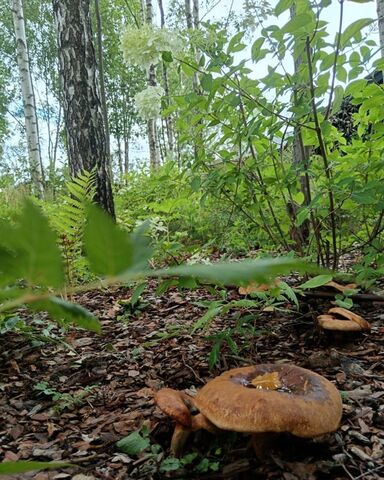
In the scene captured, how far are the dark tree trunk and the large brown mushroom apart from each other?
284 cm

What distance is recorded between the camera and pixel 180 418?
1.15 metres

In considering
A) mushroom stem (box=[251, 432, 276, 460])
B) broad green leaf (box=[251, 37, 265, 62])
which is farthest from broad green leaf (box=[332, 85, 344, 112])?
mushroom stem (box=[251, 432, 276, 460])

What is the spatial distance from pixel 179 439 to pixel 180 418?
0.36 feet

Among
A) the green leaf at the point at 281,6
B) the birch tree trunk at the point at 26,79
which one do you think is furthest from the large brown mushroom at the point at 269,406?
the birch tree trunk at the point at 26,79

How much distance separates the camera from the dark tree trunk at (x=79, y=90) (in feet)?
12.5

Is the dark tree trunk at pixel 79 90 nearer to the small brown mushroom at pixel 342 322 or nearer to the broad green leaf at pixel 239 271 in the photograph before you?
the small brown mushroom at pixel 342 322

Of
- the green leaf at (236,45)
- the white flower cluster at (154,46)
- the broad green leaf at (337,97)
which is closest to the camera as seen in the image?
the broad green leaf at (337,97)

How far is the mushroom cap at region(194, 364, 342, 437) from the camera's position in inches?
39.7

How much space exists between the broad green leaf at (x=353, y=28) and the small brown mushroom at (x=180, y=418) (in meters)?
1.29

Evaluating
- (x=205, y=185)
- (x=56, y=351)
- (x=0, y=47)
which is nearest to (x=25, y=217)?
(x=205, y=185)

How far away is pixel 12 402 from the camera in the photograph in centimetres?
162

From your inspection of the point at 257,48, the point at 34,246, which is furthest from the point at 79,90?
the point at 34,246

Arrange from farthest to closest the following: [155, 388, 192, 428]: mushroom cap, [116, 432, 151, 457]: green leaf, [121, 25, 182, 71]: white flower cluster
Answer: [121, 25, 182, 71]: white flower cluster < [116, 432, 151, 457]: green leaf < [155, 388, 192, 428]: mushroom cap

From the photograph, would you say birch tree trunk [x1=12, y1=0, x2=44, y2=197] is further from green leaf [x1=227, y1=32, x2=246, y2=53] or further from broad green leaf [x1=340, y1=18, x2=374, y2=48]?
broad green leaf [x1=340, y1=18, x2=374, y2=48]
